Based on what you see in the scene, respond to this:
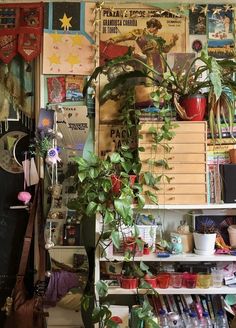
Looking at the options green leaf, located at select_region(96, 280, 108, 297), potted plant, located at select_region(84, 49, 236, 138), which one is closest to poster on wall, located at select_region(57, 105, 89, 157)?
potted plant, located at select_region(84, 49, 236, 138)

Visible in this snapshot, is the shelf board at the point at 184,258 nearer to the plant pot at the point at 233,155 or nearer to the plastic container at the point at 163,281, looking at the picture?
the plastic container at the point at 163,281

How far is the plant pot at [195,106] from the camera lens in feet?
6.33

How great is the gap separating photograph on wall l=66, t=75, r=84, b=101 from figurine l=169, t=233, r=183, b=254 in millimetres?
1003

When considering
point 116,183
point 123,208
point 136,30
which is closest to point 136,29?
point 136,30

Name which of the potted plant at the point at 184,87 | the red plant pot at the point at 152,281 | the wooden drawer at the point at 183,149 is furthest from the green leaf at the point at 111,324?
the potted plant at the point at 184,87

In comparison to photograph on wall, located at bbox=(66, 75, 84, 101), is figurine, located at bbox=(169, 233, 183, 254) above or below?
below

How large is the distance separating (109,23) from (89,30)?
13 centimetres

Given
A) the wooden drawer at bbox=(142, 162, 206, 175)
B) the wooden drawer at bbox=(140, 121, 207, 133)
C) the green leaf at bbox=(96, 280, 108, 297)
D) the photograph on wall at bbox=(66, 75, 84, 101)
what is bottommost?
the green leaf at bbox=(96, 280, 108, 297)

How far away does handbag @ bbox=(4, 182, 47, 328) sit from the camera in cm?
199

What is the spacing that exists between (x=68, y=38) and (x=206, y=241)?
4.76 feet

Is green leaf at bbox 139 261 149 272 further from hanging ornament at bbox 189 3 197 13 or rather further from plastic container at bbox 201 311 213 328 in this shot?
hanging ornament at bbox 189 3 197 13

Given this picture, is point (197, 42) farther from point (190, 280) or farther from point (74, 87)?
point (190, 280)

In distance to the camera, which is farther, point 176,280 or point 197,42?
point 197,42

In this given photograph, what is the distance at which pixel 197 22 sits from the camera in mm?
2271
